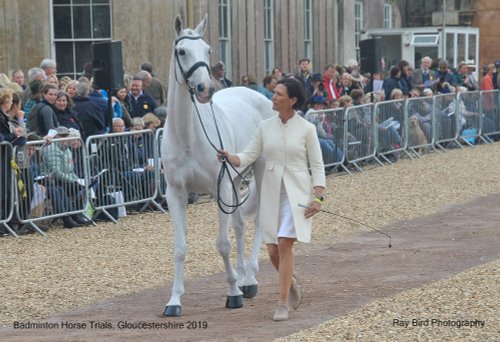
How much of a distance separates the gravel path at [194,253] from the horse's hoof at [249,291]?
3.60 feet

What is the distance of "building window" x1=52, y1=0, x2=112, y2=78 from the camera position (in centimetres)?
2352

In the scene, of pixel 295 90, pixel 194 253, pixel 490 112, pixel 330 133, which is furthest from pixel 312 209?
pixel 490 112

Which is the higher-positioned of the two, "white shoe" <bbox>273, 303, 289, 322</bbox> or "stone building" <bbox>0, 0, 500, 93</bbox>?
"stone building" <bbox>0, 0, 500, 93</bbox>

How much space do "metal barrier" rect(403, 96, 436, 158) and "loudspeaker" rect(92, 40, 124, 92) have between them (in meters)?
7.95

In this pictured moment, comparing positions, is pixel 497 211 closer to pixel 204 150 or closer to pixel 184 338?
pixel 204 150

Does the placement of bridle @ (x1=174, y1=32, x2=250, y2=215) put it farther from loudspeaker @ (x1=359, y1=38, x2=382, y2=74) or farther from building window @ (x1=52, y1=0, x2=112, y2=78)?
loudspeaker @ (x1=359, y1=38, x2=382, y2=74)

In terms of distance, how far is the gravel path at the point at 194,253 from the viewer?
9359 mm

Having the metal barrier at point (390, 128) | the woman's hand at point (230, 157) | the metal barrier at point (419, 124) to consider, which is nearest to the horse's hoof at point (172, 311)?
the woman's hand at point (230, 157)

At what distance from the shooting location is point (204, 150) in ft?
32.4

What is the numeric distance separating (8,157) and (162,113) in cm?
392

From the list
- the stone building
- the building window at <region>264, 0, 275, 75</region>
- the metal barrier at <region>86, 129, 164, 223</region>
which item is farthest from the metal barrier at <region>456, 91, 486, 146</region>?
A: the metal barrier at <region>86, 129, 164, 223</region>

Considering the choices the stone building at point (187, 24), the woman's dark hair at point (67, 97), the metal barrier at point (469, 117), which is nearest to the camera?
the woman's dark hair at point (67, 97)

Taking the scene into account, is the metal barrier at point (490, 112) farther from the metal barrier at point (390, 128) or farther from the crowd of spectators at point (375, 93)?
the metal barrier at point (390, 128)

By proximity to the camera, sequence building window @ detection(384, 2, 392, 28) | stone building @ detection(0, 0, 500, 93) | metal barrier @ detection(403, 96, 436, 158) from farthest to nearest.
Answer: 1. building window @ detection(384, 2, 392, 28)
2. metal barrier @ detection(403, 96, 436, 158)
3. stone building @ detection(0, 0, 500, 93)
